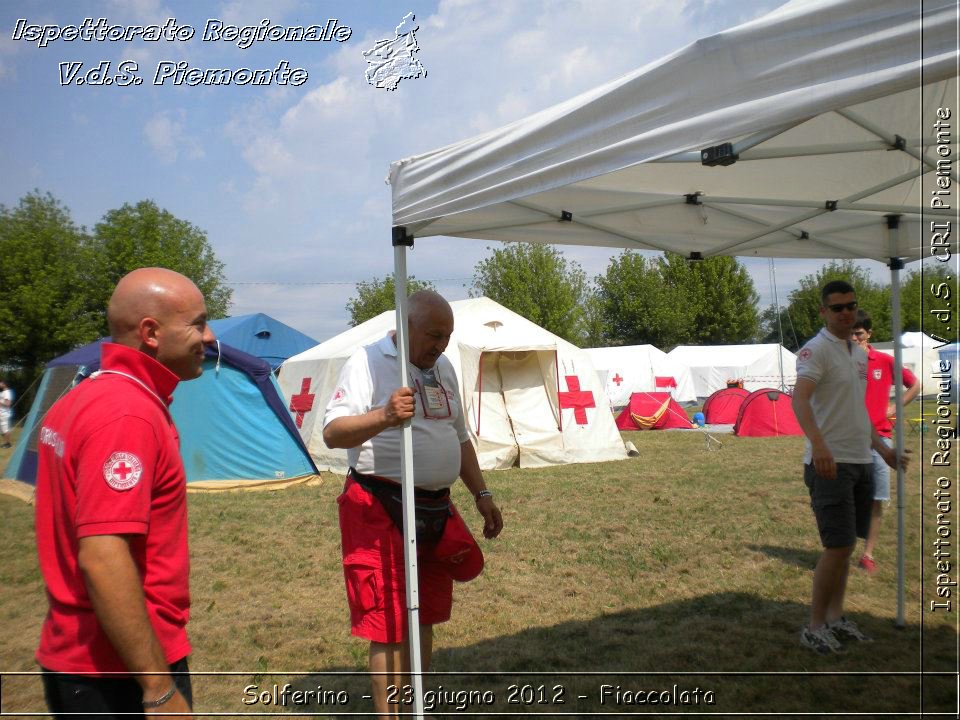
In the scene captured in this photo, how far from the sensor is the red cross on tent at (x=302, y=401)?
12.6 m

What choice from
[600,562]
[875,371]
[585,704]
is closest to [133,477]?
[585,704]

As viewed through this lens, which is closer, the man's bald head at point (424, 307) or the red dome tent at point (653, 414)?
the man's bald head at point (424, 307)

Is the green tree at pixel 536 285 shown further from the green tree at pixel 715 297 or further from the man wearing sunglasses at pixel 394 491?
the man wearing sunglasses at pixel 394 491


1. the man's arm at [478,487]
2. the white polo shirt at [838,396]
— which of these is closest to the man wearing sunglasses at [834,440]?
the white polo shirt at [838,396]

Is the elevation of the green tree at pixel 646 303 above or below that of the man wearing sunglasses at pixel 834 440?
above

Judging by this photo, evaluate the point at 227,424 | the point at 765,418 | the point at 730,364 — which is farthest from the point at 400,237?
the point at 730,364

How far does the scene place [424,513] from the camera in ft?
9.24

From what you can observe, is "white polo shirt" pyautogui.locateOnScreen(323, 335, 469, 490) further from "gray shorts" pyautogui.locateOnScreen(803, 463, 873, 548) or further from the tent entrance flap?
the tent entrance flap

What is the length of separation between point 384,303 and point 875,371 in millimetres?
44940

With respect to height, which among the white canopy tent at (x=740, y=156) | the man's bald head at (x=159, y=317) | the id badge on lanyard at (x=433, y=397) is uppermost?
the white canopy tent at (x=740, y=156)

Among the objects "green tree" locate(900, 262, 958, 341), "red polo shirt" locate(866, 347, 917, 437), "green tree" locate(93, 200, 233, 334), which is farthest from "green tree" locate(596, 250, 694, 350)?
"green tree" locate(900, 262, 958, 341)

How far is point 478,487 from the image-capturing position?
327 cm

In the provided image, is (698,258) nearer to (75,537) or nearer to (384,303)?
(75,537)

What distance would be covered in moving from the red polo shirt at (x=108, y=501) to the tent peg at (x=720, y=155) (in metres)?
1.57
